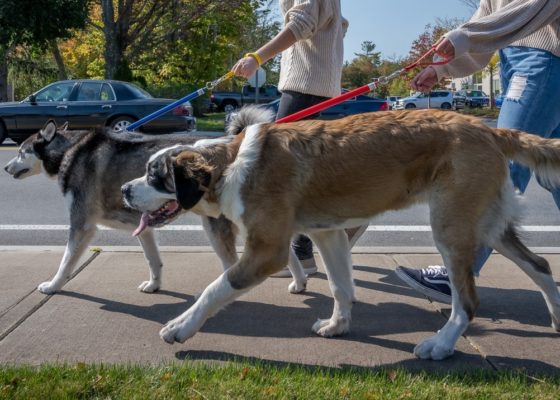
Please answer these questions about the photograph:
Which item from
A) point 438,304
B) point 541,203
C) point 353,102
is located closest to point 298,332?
point 438,304

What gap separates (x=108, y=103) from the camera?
17969mm

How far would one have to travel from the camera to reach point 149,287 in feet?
17.3

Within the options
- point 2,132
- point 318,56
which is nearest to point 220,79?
point 318,56

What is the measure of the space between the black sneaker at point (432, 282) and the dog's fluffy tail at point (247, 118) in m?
1.52

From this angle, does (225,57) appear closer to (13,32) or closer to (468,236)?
(13,32)

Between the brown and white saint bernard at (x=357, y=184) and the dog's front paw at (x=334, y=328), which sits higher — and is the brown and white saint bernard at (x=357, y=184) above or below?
above

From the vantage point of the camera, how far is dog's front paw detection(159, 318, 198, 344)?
389 cm

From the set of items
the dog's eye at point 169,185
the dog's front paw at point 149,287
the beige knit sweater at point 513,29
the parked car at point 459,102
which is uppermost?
the beige knit sweater at point 513,29

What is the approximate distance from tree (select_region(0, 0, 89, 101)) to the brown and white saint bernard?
27220 mm

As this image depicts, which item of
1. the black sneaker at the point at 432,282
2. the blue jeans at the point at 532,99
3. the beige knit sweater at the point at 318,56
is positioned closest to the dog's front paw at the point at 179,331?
the black sneaker at the point at 432,282

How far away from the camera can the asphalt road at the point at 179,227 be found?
7465mm

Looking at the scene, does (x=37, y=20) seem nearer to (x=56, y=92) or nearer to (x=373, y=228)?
(x=56, y=92)

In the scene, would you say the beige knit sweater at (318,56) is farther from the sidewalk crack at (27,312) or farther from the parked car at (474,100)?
the parked car at (474,100)

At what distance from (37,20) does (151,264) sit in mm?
26545
